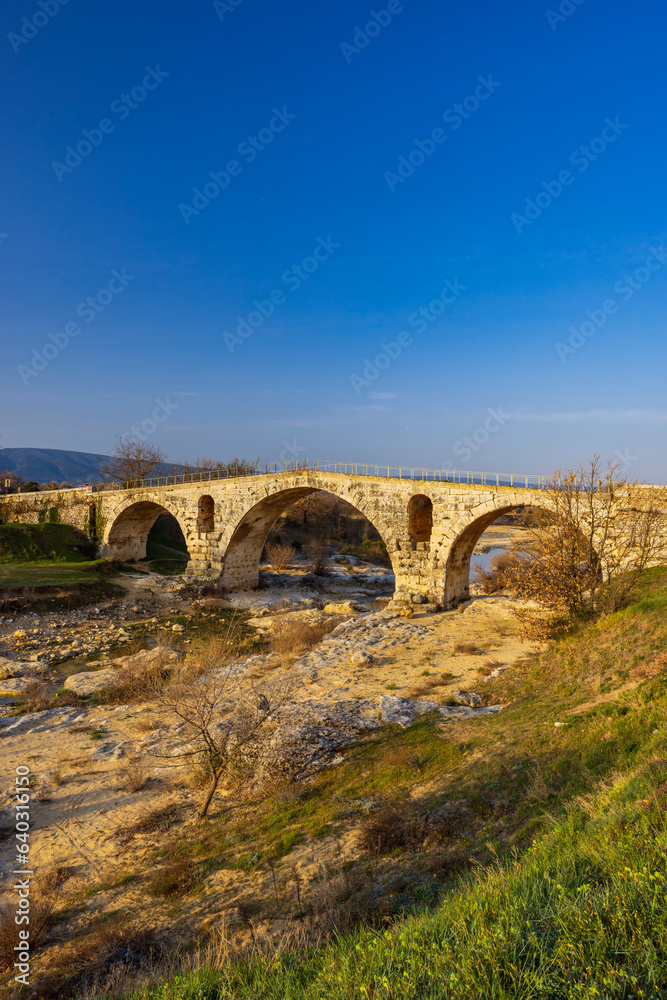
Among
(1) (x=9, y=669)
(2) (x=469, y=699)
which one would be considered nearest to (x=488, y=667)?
(2) (x=469, y=699)

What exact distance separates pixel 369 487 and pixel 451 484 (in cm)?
443

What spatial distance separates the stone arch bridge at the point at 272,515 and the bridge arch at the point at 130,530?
82 mm

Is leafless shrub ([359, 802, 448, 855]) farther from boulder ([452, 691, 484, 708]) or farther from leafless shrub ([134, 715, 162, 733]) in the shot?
leafless shrub ([134, 715, 162, 733])

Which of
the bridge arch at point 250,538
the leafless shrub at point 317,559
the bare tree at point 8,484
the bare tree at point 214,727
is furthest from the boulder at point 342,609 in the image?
the bare tree at point 8,484

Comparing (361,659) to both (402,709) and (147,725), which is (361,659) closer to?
(402,709)

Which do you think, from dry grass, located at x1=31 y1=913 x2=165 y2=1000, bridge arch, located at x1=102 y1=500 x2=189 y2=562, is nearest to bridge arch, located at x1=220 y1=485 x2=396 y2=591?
bridge arch, located at x1=102 y1=500 x2=189 y2=562

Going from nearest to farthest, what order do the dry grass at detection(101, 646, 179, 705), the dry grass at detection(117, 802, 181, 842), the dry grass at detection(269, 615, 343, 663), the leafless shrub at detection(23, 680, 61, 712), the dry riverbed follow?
the dry riverbed → the dry grass at detection(117, 802, 181, 842) → the leafless shrub at detection(23, 680, 61, 712) → the dry grass at detection(101, 646, 179, 705) → the dry grass at detection(269, 615, 343, 663)

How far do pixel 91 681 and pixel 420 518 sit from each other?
15.4m

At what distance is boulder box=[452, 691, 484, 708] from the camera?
1057cm

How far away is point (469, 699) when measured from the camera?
1077 cm

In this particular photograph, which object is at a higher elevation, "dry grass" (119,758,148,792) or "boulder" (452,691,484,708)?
"boulder" (452,691,484,708)

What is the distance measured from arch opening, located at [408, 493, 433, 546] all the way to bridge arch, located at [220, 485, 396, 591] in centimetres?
642

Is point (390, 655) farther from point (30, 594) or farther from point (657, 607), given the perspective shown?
point (30, 594)

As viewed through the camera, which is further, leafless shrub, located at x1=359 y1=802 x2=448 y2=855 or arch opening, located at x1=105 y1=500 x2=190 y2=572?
arch opening, located at x1=105 y1=500 x2=190 y2=572
